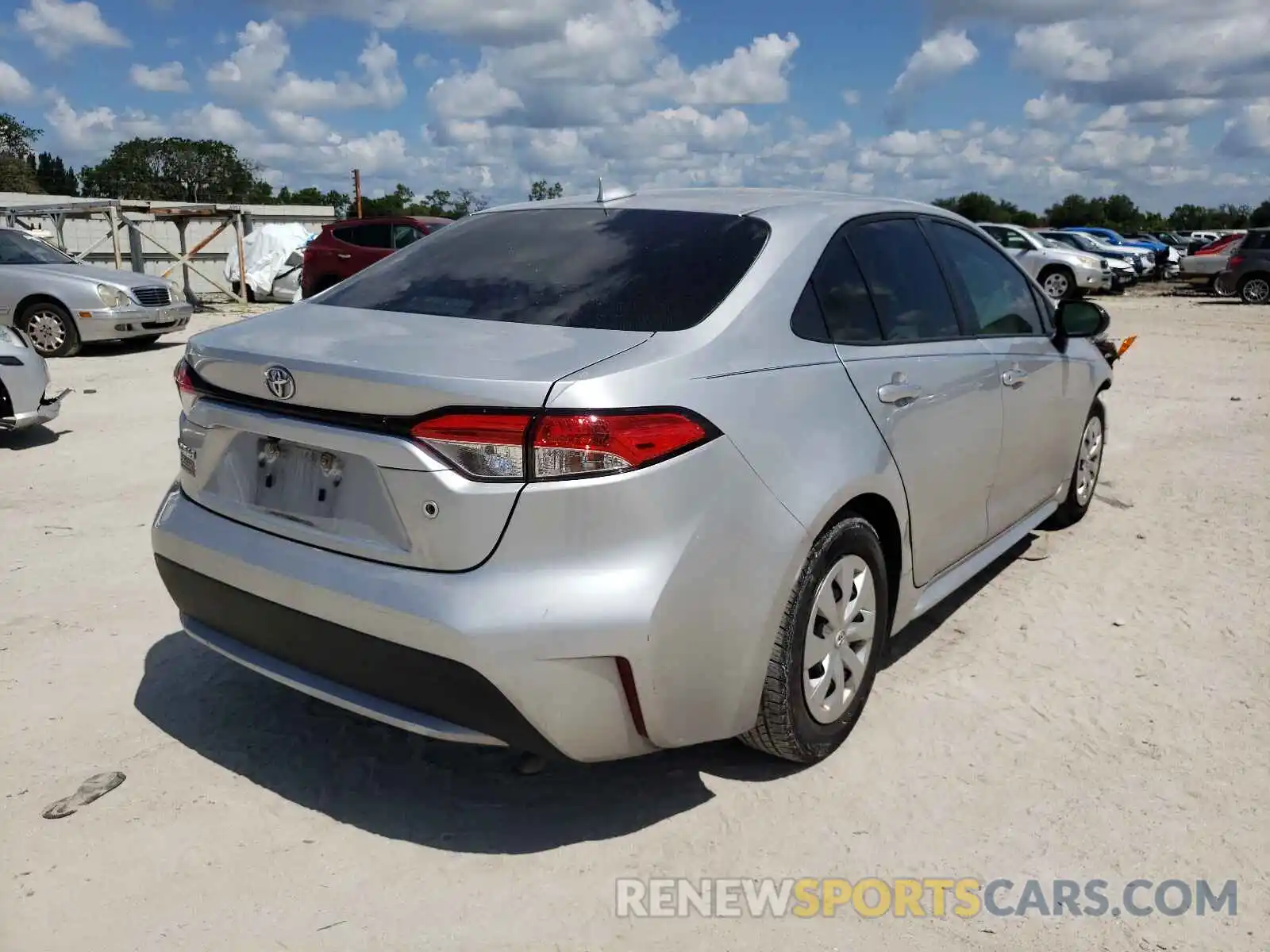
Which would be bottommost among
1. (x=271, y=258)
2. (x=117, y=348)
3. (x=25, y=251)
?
(x=117, y=348)

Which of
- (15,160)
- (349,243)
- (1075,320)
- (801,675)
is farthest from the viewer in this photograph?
(15,160)

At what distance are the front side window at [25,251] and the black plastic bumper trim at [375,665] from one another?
1220 cm

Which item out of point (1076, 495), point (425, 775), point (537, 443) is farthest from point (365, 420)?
point (1076, 495)

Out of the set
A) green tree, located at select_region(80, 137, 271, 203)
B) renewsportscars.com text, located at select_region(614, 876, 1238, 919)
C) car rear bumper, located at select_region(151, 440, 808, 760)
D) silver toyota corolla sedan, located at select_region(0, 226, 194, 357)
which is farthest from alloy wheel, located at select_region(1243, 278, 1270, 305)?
green tree, located at select_region(80, 137, 271, 203)

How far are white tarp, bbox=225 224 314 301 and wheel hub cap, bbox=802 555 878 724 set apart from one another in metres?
21.6

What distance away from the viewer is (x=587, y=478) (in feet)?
7.93

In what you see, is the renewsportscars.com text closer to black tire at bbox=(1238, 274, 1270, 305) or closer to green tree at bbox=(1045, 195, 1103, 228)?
black tire at bbox=(1238, 274, 1270, 305)

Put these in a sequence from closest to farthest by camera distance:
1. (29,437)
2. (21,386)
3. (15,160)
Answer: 1. (21,386)
2. (29,437)
3. (15,160)

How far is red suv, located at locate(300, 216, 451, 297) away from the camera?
18.3 meters

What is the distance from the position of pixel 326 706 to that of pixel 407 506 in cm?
134

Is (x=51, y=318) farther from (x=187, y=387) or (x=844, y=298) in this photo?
(x=844, y=298)

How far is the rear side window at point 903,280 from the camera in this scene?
11.5ft

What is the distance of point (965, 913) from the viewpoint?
2562 mm

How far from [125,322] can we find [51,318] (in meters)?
0.80
